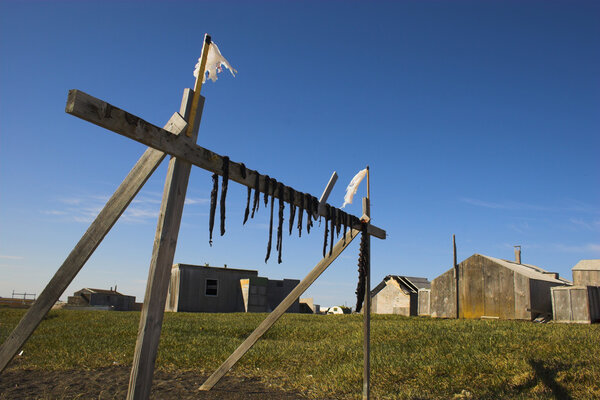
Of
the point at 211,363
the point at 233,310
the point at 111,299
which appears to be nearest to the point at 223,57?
the point at 211,363

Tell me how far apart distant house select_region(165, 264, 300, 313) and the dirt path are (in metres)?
19.8

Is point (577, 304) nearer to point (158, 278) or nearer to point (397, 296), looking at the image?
point (397, 296)

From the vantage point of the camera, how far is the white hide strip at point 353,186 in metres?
6.89

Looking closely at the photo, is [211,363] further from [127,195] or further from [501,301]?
[501,301]

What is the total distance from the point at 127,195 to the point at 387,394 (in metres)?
4.81

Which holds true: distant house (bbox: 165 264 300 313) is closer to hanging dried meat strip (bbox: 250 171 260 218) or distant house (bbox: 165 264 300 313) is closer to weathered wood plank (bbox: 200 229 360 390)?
weathered wood plank (bbox: 200 229 360 390)

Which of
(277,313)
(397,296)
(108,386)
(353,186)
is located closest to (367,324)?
(277,313)

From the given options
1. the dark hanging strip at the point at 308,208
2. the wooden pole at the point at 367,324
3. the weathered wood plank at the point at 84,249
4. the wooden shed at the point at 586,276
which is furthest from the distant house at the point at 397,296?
the weathered wood plank at the point at 84,249

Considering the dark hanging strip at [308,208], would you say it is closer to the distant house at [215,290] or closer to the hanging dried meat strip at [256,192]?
the hanging dried meat strip at [256,192]

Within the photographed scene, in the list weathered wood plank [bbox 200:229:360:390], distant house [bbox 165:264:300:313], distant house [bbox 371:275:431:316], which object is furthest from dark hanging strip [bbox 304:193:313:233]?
distant house [bbox 371:275:431:316]

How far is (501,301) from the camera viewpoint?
21.4 meters

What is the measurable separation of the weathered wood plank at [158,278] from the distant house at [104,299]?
40191mm

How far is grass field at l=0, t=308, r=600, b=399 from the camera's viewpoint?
248 inches

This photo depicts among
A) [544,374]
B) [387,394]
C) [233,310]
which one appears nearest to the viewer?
[387,394]
